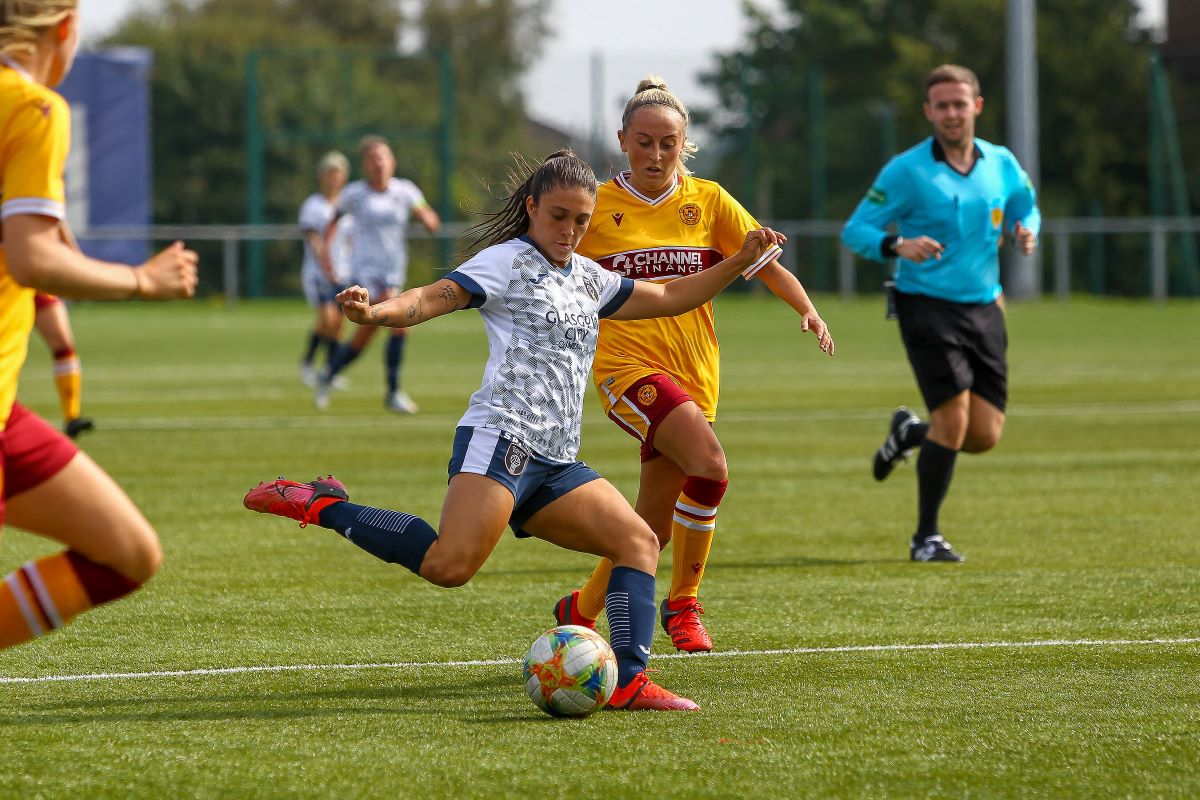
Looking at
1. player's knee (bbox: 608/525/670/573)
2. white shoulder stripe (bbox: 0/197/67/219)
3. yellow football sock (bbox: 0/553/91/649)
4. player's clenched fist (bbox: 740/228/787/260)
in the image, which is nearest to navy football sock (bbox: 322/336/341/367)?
player's clenched fist (bbox: 740/228/787/260)

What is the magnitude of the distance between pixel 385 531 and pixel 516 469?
0.47m

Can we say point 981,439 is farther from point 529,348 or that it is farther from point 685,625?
point 529,348

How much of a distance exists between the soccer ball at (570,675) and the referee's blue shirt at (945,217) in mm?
3766

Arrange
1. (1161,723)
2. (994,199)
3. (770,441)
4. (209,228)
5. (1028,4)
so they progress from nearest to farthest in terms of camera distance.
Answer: (1161,723) → (994,199) → (770,441) → (1028,4) → (209,228)

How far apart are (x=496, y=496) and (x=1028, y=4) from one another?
1292 inches

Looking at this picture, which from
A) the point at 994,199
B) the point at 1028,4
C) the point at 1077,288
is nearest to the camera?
the point at 994,199

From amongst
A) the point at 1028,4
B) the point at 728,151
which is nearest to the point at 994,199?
the point at 1028,4

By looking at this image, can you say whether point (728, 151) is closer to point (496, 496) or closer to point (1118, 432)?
point (1118, 432)

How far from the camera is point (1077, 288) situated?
43.2 metres

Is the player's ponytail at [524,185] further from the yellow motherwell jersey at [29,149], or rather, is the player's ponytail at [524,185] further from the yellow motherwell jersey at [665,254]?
the yellow motherwell jersey at [29,149]

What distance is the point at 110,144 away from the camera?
4134 cm

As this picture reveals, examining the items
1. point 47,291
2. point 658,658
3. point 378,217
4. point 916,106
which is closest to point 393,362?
point 378,217

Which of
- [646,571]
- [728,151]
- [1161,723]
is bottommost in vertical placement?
[1161,723]

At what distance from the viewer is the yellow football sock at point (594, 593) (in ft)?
20.9
